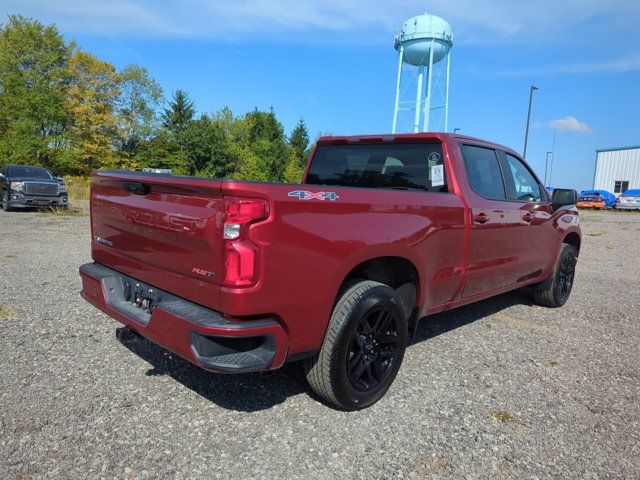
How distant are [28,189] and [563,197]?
15997 millimetres

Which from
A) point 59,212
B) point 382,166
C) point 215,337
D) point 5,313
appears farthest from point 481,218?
point 59,212

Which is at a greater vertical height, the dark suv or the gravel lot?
the dark suv

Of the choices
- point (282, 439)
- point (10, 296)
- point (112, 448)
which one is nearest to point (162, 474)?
point (112, 448)

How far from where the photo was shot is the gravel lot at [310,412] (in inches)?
96.3

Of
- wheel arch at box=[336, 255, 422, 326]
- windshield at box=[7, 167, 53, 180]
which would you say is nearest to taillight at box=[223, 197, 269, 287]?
wheel arch at box=[336, 255, 422, 326]

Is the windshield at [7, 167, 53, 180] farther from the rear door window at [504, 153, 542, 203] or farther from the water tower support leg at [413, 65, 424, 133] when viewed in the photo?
the water tower support leg at [413, 65, 424, 133]

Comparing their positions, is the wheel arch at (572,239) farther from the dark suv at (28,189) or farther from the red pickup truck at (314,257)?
the dark suv at (28,189)

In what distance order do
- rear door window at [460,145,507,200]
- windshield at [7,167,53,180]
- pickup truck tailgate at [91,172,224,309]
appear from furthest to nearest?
windshield at [7,167,53,180], rear door window at [460,145,507,200], pickup truck tailgate at [91,172,224,309]

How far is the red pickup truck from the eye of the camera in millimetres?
2340

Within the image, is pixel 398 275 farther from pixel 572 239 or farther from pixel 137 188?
pixel 572 239

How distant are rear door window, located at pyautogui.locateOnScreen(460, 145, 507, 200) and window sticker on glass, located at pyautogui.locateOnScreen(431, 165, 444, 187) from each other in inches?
12.4

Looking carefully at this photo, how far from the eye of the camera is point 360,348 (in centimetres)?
300

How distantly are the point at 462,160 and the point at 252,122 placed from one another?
56.9 metres

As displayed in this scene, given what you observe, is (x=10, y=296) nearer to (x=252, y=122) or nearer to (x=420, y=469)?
(x=420, y=469)
